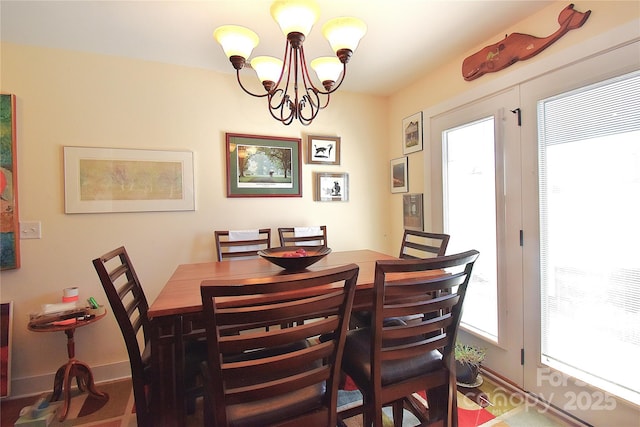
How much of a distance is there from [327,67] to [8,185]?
235cm

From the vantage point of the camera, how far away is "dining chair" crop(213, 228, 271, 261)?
233cm

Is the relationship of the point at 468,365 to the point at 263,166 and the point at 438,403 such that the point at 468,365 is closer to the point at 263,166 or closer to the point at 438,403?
the point at 438,403

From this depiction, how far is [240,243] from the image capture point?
2.38 meters

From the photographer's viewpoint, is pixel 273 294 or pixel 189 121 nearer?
pixel 273 294

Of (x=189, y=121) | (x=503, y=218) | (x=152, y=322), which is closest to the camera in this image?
(x=152, y=322)

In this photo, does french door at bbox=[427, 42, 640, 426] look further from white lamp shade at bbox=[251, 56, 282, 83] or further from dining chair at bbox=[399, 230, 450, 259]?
white lamp shade at bbox=[251, 56, 282, 83]

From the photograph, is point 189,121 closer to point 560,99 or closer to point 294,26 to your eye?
point 294,26

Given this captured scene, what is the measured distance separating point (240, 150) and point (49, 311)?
1.79m

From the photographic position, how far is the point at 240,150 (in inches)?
103

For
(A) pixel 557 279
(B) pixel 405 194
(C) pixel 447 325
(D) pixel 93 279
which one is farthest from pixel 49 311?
(A) pixel 557 279

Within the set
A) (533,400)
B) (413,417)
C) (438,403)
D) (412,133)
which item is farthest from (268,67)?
(533,400)

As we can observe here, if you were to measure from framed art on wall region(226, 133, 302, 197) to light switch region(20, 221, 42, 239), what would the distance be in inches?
54.0

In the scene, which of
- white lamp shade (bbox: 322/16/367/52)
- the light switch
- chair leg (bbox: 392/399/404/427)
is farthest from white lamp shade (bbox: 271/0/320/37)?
the light switch

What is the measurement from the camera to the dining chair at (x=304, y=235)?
96.7 inches
